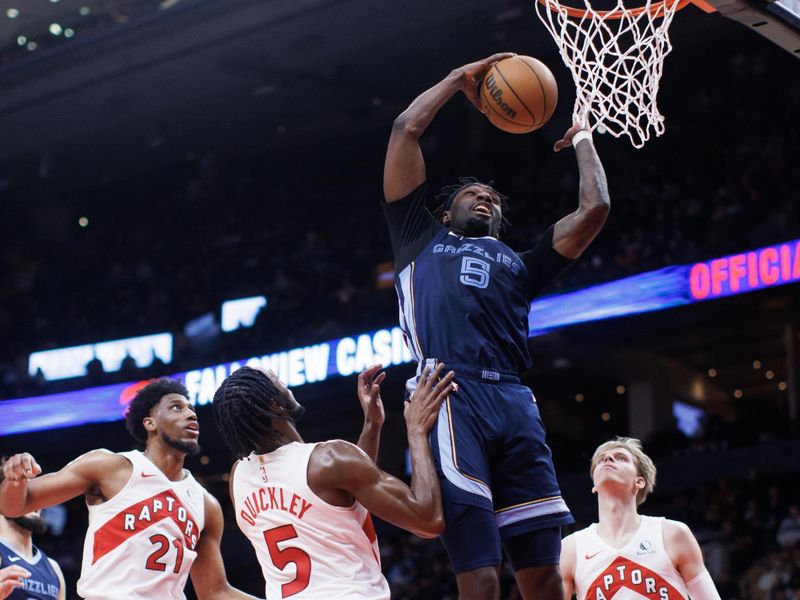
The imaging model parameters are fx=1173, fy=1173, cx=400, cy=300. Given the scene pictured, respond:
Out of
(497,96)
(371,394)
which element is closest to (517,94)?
(497,96)

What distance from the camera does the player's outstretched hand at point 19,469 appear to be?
436 cm

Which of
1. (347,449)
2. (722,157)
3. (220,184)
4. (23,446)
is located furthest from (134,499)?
(220,184)

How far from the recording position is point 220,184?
78.0 feet

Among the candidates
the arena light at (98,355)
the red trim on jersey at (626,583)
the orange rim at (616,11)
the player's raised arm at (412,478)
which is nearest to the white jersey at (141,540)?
the player's raised arm at (412,478)

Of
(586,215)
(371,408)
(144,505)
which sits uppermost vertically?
(586,215)

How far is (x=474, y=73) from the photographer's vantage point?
13.9ft

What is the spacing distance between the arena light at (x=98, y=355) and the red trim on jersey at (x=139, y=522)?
14590 mm

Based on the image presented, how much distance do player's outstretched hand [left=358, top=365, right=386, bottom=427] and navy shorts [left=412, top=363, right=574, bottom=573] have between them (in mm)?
477

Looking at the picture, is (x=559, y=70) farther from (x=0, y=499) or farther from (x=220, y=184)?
(x=0, y=499)

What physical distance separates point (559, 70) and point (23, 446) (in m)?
11.0

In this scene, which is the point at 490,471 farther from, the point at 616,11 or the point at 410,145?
the point at 616,11

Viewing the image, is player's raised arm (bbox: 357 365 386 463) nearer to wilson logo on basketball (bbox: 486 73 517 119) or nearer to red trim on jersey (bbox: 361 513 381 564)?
red trim on jersey (bbox: 361 513 381 564)

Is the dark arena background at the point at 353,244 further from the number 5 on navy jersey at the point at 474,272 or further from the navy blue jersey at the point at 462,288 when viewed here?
the number 5 on navy jersey at the point at 474,272

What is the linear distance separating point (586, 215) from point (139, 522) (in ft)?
7.34
